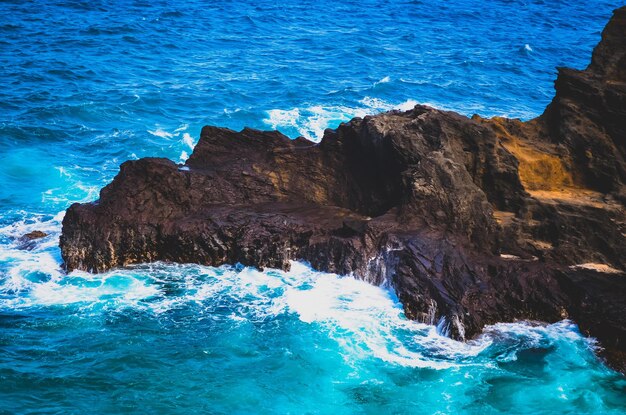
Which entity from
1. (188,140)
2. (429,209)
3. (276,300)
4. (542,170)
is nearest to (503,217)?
(429,209)

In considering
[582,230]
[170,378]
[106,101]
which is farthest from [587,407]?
[106,101]

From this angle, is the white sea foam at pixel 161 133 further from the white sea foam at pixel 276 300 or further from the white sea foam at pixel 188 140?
the white sea foam at pixel 276 300

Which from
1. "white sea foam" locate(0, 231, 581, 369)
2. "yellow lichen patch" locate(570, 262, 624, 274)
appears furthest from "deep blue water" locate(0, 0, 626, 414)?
"yellow lichen patch" locate(570, 262, 624, 274)

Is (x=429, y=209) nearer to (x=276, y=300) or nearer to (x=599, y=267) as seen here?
(x=599, y=267)

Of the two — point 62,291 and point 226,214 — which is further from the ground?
point 226,214

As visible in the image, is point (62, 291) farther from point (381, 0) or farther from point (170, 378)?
point (381, 0)

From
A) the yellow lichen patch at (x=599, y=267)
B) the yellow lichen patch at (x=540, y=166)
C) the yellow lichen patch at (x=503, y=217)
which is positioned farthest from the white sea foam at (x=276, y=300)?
the yellow lichen patch at (x=540, y=166)

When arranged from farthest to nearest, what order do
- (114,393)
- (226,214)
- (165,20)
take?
(165,20)
(226,214)
(114,393)
